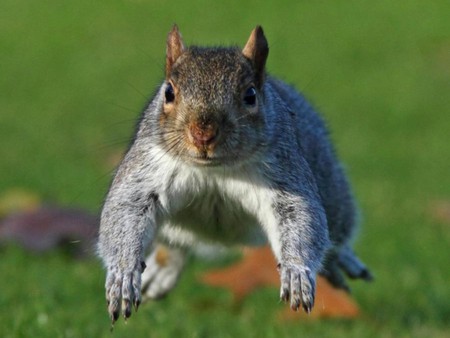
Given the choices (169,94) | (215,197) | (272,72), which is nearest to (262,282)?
(215,197)

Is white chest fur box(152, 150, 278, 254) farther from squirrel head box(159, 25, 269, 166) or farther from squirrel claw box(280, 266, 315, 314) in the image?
squirrel claw box(280, 266, 315, 314)

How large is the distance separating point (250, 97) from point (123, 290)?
34.3 inches

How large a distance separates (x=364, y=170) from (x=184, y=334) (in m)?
6.66

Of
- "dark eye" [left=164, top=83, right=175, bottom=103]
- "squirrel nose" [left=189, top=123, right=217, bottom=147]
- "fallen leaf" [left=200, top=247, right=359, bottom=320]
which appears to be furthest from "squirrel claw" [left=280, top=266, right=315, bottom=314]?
"fallen leaf" [left=200, top=247, right=359, bottom=320]

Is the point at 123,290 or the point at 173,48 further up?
the point at 173,48

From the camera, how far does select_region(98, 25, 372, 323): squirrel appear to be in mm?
4145

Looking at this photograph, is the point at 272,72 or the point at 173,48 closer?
the point at 173,48

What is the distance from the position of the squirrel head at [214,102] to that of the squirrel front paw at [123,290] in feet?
1.55

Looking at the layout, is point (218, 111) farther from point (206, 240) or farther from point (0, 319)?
point (0, 319)

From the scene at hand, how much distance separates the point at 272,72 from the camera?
1512cm

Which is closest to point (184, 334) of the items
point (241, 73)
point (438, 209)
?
point (241, 73)

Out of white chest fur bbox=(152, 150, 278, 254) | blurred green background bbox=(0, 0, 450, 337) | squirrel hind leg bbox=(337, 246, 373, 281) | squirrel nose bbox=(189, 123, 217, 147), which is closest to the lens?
squirrel nose bbox=(189, 123, 217, 147)

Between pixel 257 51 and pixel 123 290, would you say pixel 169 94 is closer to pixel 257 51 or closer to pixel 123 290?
pixel 257 51

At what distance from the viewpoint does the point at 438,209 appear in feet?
32.5
